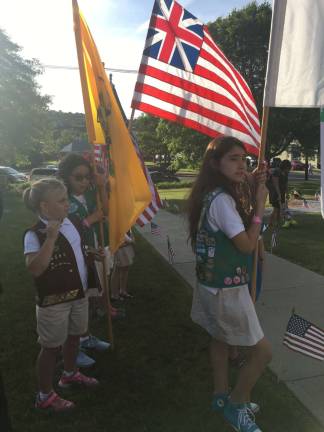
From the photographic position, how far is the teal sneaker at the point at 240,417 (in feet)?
8.05

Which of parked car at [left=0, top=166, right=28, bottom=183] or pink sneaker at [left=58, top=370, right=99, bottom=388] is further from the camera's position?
parked car at [left=0, top=166, right=28, bottom=183]

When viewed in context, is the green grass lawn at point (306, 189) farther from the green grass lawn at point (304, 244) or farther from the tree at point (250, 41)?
the green grass lawn at point (304, 244)

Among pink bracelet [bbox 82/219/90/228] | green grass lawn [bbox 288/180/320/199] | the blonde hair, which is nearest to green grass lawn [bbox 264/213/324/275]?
pink bracelet [bbox 82/219/90/228]

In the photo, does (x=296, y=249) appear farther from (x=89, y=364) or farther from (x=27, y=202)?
(x=27, y=202)

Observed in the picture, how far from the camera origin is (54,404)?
280 cm

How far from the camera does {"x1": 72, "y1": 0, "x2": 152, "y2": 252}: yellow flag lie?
333 centimetres

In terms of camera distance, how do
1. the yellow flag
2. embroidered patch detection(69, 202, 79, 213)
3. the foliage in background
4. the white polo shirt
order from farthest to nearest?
the foliage in background
the yellow flag
embroidered patch detection(69, 202, 79, 213)
the white polo shirt

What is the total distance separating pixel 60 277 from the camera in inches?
104

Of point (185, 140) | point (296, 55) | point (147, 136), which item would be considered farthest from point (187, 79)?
point (147, 136)

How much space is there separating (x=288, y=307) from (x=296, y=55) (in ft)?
9.61

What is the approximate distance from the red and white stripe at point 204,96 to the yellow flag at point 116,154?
2.12 ft

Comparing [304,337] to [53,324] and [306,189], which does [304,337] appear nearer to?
[53,324]

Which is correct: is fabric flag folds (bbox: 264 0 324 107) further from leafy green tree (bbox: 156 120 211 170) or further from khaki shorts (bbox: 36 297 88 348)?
leafy green tree (bbox: 156 120 211 170)

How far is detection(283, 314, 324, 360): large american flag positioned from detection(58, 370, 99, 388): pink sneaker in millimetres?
1504
